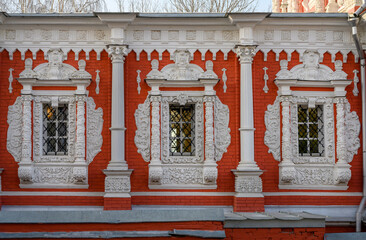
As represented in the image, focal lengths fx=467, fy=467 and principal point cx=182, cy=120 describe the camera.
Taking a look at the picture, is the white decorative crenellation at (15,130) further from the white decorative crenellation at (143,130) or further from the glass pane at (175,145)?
the glass pane at (175,145)

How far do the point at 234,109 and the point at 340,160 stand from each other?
2610 mm

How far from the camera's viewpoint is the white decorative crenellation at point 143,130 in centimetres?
1041

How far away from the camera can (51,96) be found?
10430 millimetres

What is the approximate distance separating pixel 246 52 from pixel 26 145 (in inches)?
A: 206

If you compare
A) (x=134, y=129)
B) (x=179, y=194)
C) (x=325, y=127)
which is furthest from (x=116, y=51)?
(x=325, y=127)

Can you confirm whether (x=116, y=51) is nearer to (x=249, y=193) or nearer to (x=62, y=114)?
(x=62, y=114)

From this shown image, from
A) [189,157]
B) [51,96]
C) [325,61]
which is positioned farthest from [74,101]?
[325,61]

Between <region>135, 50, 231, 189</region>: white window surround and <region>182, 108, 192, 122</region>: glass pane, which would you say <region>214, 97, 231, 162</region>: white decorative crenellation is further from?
<region>182, 108, 192, 122</region>: glass pane

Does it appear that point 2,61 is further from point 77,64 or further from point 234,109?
point 234,109

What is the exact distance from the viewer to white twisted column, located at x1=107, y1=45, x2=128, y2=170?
10.1 meters

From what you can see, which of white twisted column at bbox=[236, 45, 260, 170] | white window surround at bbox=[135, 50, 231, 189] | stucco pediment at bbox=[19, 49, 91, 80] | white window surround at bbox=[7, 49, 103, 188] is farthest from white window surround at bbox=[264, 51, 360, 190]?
stucco pediment at bbox=[19, 49, 91, 80]

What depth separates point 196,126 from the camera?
10.5 metres

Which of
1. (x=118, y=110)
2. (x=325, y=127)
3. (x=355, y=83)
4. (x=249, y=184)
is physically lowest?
(x=249, y=184)

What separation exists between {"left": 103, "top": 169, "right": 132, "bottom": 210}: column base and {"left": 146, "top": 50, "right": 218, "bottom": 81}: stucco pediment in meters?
2.27
